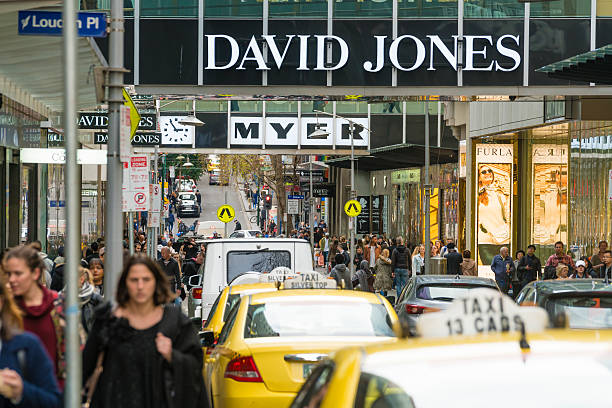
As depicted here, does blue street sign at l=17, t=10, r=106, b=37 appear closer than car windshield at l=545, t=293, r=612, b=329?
Yes

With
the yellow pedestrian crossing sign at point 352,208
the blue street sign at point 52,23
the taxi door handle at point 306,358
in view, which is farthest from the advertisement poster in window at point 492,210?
the taxi door handle at point 306,358

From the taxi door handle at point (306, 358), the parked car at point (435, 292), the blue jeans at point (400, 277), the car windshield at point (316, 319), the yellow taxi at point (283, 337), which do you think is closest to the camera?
the taxi door handle at point (306, 358)

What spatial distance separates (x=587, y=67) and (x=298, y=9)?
6.35 metres

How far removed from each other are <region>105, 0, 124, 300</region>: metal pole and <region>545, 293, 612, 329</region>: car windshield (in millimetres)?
5083

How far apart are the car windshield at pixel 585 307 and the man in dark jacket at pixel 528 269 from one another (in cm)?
1537

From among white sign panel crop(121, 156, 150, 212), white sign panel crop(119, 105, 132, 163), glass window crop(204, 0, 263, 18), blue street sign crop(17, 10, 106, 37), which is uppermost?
glass window crop(204, 0, 263, 18)

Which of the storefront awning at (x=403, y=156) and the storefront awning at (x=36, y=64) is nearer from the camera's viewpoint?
the storefront awning at (x=36, y=64)

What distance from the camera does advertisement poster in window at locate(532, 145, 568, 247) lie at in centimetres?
3847

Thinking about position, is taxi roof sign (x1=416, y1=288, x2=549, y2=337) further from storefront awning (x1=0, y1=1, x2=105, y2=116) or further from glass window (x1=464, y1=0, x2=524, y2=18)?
glass window (x1=464, y1=0, x2=524, y2=18)

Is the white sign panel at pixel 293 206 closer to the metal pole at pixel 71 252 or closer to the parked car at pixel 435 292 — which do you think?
the parked car at pixel 435 292

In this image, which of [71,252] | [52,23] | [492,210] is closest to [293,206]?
[492,210]

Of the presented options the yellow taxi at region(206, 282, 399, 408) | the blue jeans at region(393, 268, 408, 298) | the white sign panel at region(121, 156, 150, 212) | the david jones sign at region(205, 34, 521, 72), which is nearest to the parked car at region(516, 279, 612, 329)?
the yellow taxi at region(206, 282, 399, 408)

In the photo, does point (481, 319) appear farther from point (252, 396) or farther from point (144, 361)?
point (252, 396)

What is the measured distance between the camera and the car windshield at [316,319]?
9.55 m
